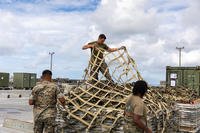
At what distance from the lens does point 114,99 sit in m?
6.45

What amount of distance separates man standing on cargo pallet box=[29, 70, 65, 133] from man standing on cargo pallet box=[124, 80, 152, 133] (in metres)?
1.45

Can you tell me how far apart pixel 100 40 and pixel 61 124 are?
2.56 m

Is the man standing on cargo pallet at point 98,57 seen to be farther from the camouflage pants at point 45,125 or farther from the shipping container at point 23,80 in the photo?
the shipping container at point 23,80

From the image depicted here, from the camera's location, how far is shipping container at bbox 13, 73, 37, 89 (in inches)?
1815

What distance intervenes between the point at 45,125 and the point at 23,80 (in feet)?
134

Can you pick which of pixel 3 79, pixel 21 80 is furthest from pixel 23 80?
pixel 3 79

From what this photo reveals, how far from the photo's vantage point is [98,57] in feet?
25.1

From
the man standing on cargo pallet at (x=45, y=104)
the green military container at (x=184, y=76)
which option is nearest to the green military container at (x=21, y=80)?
the green military container at (x=184, y=76)

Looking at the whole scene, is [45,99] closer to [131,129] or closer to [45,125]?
[45,125]

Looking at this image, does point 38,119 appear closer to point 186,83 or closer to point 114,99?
point 114,99

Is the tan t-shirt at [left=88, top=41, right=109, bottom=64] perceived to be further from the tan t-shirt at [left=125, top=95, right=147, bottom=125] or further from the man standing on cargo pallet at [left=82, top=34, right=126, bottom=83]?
the tan t-shirt at [left=125, top=95, right=147, bottom=125]

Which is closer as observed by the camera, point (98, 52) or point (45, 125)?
point (45, 125)

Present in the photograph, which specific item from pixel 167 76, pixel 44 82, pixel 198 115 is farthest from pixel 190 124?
pixel 167 76

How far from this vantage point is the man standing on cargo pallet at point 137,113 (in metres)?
4.74
